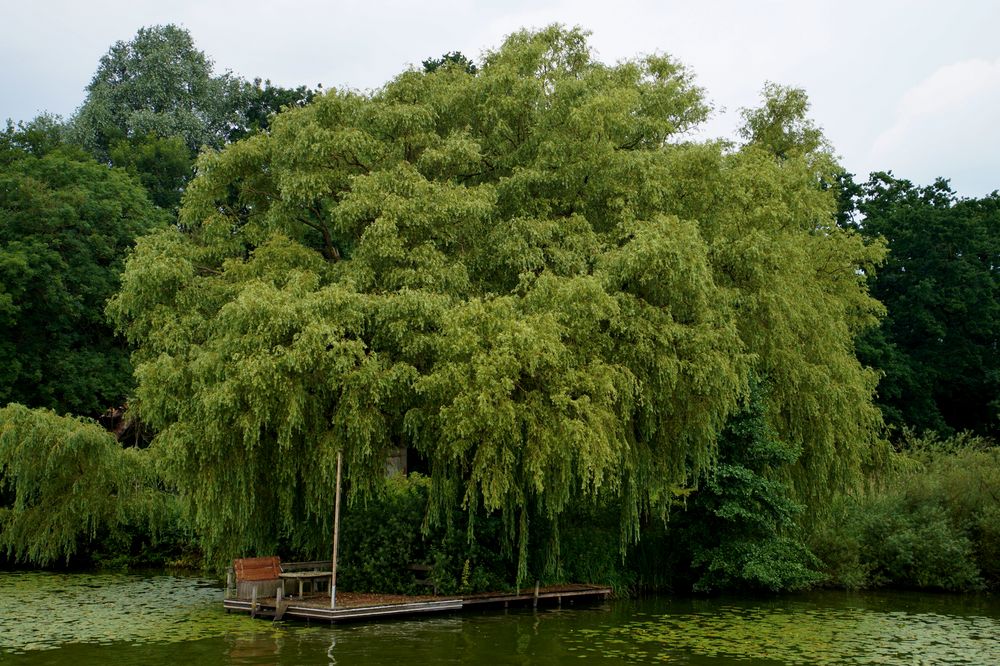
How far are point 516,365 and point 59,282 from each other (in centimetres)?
2389

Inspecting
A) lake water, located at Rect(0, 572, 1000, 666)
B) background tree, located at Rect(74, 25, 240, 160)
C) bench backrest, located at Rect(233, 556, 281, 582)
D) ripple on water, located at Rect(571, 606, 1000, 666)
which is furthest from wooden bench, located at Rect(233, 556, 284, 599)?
background tree, located at Rect(74, 25, 240, 160)

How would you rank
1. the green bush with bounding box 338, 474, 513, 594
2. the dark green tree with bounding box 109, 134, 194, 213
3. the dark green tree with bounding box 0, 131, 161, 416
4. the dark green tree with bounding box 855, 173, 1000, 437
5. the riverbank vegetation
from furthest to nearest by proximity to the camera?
the dark green tree with bounding box 109, 134, 194, 213 < the dark green tree with bounding box 855, 173, 1000, 437 < the dark green tree with bounding box 0, 131, 161, 416 < the green bush with bounding box 338, 474, 513, 594 < the riverbank vegetation

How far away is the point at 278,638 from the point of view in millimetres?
18328

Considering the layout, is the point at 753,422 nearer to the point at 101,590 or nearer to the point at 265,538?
the point at 265,538

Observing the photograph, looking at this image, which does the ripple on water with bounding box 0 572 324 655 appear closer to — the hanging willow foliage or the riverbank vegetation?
the hanging willow foliage

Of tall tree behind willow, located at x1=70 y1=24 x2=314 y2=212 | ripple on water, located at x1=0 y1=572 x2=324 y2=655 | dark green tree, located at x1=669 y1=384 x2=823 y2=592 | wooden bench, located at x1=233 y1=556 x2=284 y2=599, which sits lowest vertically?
ripple on water, located at x1=0 y1=572 x2=324 y2=655

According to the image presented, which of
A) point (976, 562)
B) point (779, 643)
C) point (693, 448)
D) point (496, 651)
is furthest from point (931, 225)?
point (496, 651)

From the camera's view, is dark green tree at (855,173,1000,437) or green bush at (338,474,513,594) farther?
dark green tree at (855,173,1000,437)

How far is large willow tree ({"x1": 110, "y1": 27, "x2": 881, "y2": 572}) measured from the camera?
65.5 ft

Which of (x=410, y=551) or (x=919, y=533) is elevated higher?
(x=919, y=533)

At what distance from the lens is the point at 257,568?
2072 cm

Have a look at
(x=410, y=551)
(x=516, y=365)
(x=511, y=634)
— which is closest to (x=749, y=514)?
(x=511, y=634)

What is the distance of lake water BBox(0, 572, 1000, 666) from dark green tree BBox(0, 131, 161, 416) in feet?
43.2

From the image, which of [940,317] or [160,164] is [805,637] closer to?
[940,317]
